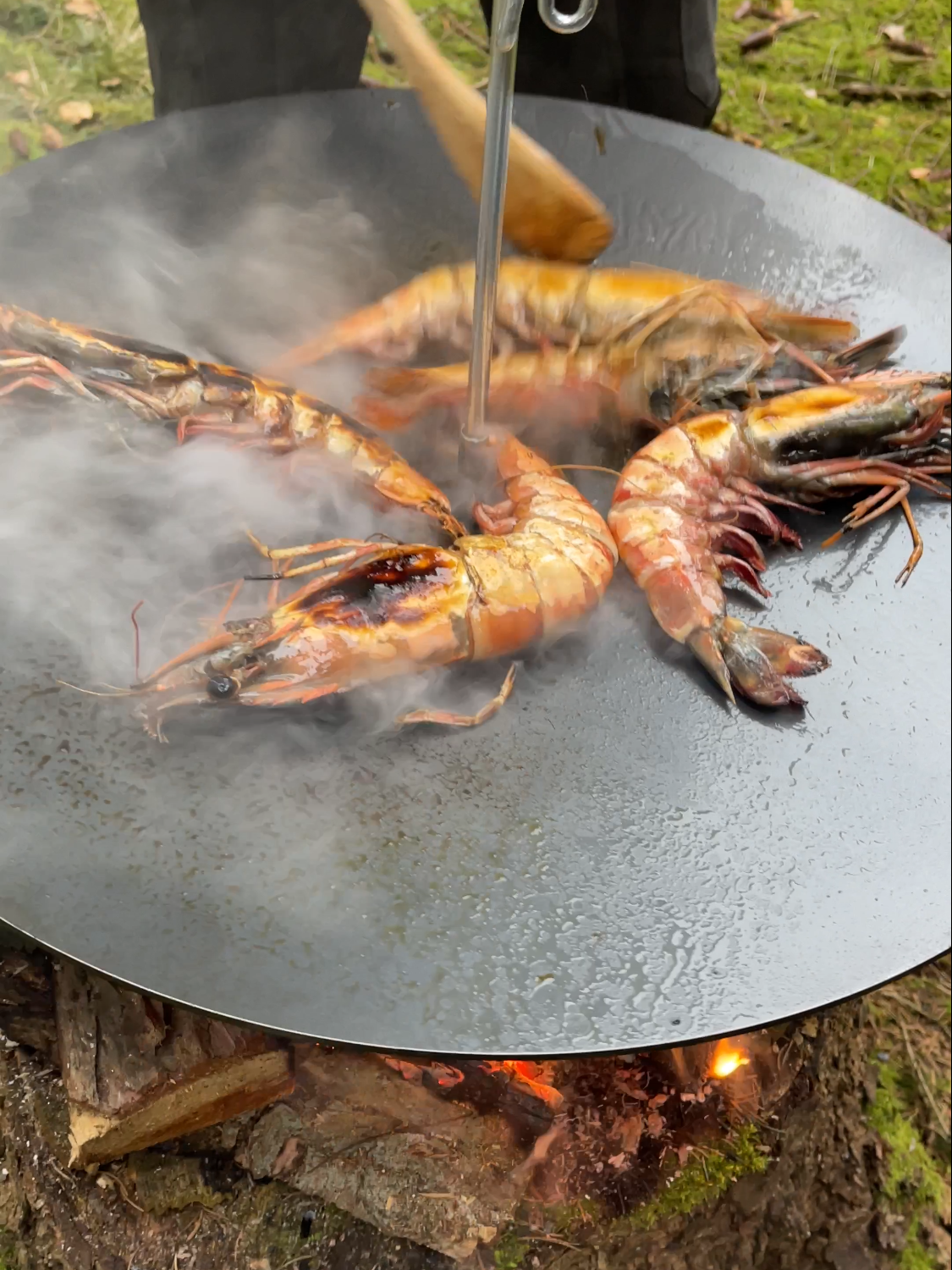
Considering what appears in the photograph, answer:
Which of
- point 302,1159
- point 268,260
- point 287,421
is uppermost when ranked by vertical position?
point 268,260

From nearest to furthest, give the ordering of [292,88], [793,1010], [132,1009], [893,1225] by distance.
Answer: [793,1010] → [132,1009] → [893,1225] → [292,88]

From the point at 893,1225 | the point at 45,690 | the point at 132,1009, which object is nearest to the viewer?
the point at 45,690

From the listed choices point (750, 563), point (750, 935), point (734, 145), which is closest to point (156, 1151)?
point (750, 935)

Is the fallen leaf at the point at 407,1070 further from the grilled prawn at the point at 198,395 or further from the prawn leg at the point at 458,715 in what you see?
the grilled prawn at the point at 198,395

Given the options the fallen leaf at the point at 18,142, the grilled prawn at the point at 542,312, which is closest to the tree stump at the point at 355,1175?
the grilled prawn at the point at 542,312

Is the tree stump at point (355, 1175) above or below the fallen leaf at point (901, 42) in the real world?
below

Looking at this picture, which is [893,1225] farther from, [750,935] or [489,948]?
[489,948]
